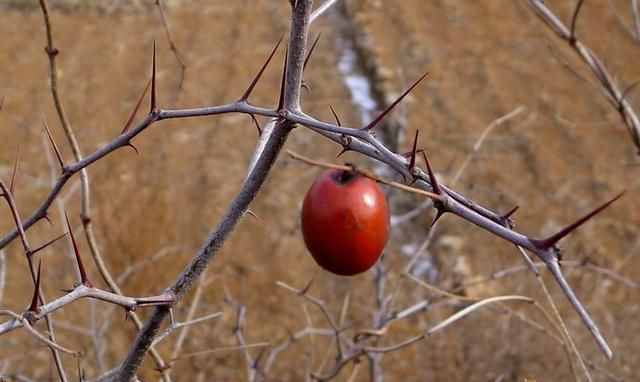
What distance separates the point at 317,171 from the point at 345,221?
11.6 feet

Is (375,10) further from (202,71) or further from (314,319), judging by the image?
(314,319)

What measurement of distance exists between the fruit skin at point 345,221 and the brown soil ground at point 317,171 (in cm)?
133

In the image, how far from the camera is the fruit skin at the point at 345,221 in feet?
2.22

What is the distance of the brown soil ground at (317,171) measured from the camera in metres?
3.12

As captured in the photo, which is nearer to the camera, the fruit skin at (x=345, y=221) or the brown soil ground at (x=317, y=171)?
the fruit skin at (x=345, y=221)

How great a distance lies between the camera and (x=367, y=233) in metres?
0.68

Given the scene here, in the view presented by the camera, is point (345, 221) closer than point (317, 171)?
Yes

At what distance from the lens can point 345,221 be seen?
67 cm

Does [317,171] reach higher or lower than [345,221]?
higher

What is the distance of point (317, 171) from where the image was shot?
13.8 feet

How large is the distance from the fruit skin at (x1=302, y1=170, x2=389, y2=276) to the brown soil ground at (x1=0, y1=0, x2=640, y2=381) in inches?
52.5

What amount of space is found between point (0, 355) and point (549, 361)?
235 cm

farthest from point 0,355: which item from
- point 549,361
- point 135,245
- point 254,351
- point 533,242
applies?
point 533,242

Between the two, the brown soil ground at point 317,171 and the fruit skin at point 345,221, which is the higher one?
the brown soil ground at point 317,171
